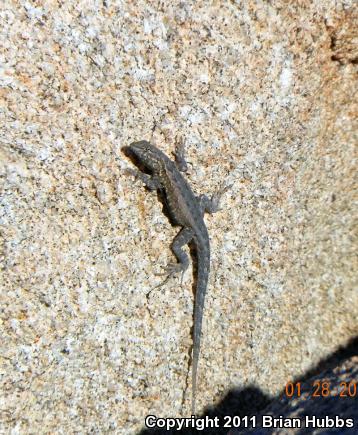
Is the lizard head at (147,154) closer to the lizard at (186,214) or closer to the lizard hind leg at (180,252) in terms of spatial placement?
the lizard at (186,214)

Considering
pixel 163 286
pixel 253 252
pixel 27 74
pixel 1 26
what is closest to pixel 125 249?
pixel 163 286

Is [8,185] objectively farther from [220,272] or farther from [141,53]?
[220,272]
